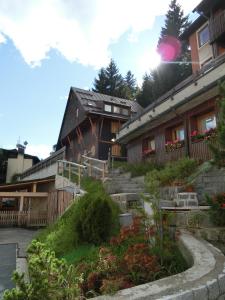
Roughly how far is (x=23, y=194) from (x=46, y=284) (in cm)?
1909

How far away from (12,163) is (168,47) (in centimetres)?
2854

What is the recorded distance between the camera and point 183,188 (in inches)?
346

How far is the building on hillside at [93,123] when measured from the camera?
24547 millimetres

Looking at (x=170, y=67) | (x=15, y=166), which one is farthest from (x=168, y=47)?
(x=15, y=166)

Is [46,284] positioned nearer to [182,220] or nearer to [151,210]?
[151,210]

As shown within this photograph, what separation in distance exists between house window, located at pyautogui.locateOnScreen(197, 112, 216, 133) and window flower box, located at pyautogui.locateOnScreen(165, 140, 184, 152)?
1.10 meters

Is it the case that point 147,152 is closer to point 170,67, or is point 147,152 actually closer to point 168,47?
point 170,67

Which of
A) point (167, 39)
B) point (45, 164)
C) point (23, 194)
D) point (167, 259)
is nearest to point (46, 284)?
point (167, 259)

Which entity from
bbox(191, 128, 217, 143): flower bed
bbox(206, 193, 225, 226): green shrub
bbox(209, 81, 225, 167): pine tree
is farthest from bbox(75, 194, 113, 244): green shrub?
bbox(191, 128, 217, 143): flower bed

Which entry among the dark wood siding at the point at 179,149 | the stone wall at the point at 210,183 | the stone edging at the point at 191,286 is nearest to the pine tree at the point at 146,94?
the dark wood siding at the point at 179,149

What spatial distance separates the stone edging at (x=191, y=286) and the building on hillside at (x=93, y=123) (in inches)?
797

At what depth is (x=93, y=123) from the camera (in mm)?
25438

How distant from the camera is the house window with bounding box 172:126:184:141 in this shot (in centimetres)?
1398

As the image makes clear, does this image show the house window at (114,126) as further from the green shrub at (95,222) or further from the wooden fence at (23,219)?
the green shrub at (95,222)
